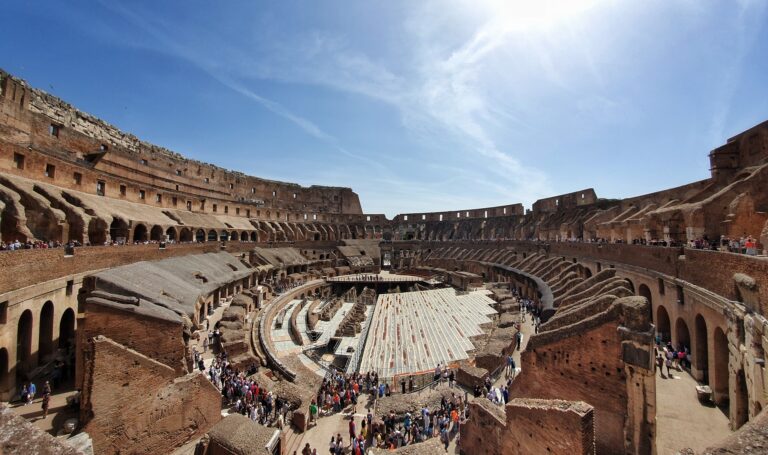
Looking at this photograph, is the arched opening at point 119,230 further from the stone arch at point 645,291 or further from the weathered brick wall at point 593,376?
the stone arch at point 645,291

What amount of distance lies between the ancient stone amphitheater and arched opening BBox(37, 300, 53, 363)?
0.05 meters

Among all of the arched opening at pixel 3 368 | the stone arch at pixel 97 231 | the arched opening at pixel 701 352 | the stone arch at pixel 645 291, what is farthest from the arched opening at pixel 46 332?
the stone arch at pixel 645 291

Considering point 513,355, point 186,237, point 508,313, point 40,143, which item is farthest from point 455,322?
point 40,143

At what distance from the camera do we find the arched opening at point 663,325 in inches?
532

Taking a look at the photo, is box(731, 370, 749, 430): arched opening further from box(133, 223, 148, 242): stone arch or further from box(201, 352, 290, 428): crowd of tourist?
box(133, 223, 148, 242): stone arch

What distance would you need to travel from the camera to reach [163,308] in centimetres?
1056

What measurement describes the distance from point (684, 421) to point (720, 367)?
207cm

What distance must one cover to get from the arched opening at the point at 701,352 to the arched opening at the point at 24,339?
21.1 meters

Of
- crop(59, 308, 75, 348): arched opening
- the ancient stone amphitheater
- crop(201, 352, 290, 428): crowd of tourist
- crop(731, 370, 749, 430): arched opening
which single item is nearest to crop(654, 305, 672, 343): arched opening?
the ancient stone amphitheater

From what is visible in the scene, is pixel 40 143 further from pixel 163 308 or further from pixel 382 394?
pixel 382 394

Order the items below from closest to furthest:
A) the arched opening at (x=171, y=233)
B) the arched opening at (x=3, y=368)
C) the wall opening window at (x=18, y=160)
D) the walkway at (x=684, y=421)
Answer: the walkway at (x=684, y=421) → the arched opening at (x=3, y=368) → the wall opening window at (x=18, y=160) → the arched opening at (x=171, y=233)

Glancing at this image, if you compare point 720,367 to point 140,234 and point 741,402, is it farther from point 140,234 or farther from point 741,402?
point 140,234

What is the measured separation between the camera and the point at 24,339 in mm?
10984

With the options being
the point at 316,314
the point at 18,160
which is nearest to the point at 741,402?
the point at 316,314
